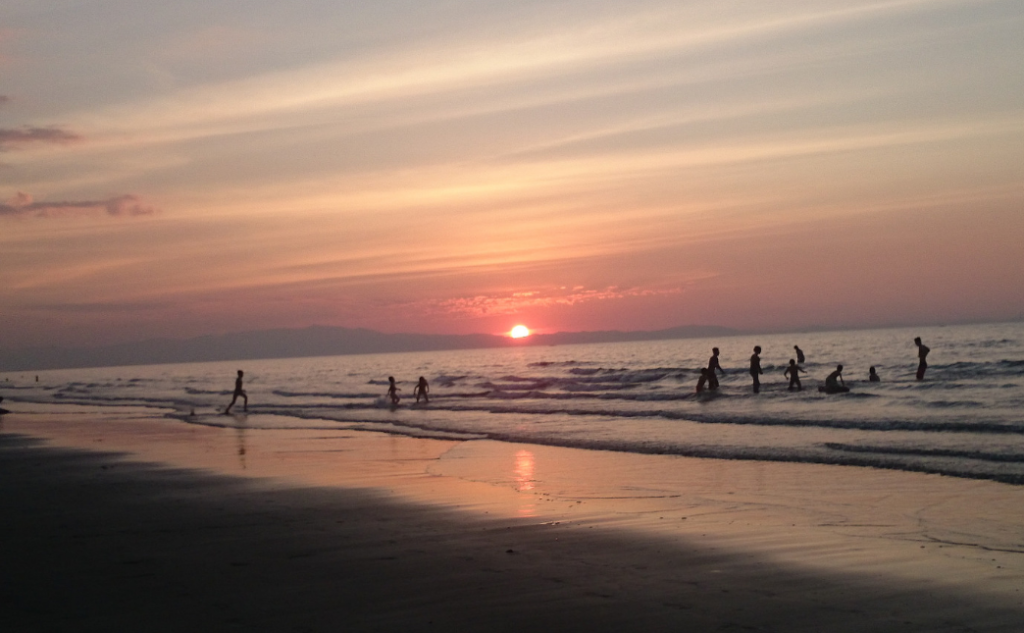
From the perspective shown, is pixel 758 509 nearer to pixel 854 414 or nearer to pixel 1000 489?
pixel 1000 489

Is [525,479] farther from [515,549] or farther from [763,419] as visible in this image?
[763,419]

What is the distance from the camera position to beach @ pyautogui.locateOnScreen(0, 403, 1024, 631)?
7.15 meters

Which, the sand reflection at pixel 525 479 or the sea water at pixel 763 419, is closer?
the sand reflection at pixel 525 479

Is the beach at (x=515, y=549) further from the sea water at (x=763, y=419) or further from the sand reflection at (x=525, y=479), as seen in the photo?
the sea water at (x=763, y=419)

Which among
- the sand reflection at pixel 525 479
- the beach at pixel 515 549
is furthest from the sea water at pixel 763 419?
the sand reflection at pixel 525 479

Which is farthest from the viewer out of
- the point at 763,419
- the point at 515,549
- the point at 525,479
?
the point at 763,419

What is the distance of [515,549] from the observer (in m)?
9.59

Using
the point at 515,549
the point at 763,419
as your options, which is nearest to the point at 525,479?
the point at 515,549

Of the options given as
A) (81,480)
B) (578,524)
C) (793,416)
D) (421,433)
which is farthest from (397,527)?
(793,416)

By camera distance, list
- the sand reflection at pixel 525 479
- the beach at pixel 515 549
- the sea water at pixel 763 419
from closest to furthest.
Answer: the beach at pixel 515 549, the sand reflection at pixel 525 479, the sea water at pixel 763 419

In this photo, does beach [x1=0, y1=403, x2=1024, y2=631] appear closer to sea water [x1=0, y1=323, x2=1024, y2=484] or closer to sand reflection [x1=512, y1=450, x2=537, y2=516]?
sand reflection [x1=512, y1=450, x2=537, y2=516]

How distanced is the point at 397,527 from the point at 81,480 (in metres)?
8.32

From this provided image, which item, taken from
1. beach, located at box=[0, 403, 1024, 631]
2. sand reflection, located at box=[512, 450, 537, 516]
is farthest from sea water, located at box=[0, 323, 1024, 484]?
sand reflection, located at box=[512, 450, 537, 516]

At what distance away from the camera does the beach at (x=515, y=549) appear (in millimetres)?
7148
